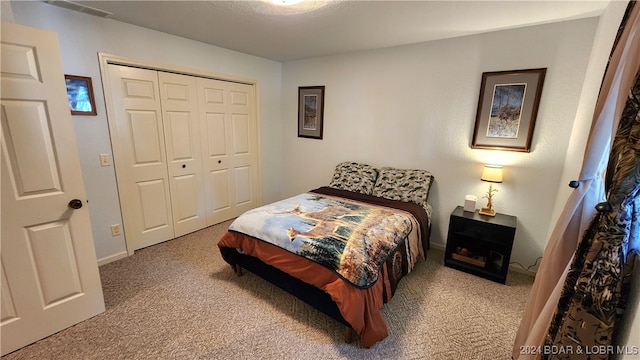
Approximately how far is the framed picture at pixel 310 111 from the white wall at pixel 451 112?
100mm

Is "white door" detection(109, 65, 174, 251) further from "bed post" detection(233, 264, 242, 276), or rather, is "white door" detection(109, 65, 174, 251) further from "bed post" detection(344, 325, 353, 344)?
"bed post" detection(344, 325, 353, 344)

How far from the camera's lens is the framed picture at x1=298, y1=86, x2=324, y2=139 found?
148 inches

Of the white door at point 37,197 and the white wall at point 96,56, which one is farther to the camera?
the white wall at point 96,56

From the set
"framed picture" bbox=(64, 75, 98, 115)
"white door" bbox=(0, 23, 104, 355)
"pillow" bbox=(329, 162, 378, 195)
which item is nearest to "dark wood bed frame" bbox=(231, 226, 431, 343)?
"white door" bbox=(0, 23, 104, 355)

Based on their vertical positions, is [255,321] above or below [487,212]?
below

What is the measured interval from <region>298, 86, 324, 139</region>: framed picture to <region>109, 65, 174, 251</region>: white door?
1900 millimetres

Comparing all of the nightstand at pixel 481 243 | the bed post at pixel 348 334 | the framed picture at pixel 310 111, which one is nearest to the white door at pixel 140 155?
the framed picture at pixel 310 111

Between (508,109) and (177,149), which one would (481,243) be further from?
(177,149)

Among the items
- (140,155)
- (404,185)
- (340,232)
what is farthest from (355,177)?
(140,155)

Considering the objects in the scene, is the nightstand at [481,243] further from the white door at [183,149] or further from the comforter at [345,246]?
the white door at [183,149]

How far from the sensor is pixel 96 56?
234 cm

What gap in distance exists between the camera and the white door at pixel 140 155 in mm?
2572

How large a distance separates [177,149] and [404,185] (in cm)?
276

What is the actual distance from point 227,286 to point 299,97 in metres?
2.84
